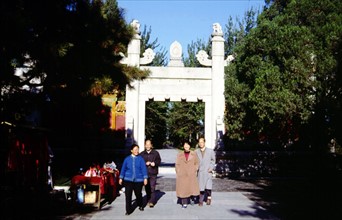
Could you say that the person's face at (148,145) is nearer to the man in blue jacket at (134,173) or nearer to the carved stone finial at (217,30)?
the man in blue jacket at (134,173)

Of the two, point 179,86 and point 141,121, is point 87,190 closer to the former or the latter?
point 141,121

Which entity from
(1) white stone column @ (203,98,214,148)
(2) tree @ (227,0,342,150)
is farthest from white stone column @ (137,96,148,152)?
(2) tree @ (227,0,342,150)

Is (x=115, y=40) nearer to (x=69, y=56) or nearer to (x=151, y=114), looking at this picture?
(x=69, y=56)

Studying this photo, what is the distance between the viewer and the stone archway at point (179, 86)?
60.1 feet

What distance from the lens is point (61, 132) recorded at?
18047 millimetres

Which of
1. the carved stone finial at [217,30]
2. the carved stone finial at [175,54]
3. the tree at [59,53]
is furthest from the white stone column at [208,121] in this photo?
the tree at [59,53]

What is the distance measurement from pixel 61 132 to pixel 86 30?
9547 mm

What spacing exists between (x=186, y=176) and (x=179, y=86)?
926 cm

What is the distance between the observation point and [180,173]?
9.69m

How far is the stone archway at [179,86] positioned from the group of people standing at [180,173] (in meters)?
8.17

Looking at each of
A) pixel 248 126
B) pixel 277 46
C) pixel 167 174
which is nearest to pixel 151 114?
pixel 167 174

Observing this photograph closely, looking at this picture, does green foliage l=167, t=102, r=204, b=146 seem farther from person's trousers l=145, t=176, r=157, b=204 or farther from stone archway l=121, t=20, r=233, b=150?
person's trousers l=145, t=176, r=157, b=204

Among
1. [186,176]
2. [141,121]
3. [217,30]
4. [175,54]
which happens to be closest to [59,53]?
[186,176]

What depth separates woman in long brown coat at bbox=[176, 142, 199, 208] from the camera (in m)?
9.47
